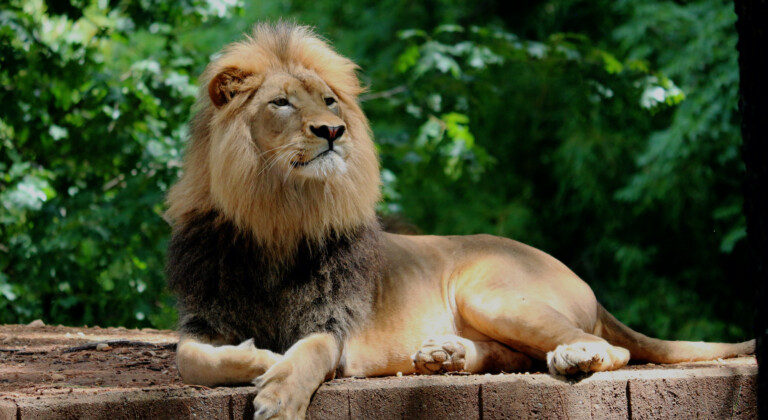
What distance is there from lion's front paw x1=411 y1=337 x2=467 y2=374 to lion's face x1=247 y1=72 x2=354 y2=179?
0.76m

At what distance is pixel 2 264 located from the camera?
6273 millimetres

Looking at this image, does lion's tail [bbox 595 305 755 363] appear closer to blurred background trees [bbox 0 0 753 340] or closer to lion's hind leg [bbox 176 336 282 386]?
lion's hind leg [bbox 176 336 282 386]

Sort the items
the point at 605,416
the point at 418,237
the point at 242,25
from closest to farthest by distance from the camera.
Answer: the point at 605,416 < the point at 418,237 < the point at 242,25

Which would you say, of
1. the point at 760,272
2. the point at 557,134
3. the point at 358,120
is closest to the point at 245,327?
Answer: the point at 358,120

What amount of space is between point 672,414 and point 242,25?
10.8 m

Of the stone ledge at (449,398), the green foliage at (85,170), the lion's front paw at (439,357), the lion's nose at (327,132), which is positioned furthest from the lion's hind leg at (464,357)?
the green foliage at (85,170)

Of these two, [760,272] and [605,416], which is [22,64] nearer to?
[605,416]

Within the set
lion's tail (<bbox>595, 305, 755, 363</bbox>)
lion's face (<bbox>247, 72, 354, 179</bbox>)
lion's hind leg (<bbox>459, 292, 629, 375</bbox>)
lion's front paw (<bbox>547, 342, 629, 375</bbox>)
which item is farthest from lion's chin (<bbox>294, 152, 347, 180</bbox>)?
lion's tail (<bbox>595, 305, 755, 363</bbox>)

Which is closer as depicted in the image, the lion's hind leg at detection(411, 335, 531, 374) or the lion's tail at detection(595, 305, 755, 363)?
the lion's hind leg at detection(411, 335, 531, 374)

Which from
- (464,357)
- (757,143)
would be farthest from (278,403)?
(757,143)

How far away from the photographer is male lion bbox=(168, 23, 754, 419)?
10.5ft

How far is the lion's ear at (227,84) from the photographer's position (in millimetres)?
3424

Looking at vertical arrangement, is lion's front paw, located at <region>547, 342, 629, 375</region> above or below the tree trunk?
below

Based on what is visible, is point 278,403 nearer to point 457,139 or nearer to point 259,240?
point 259,240
